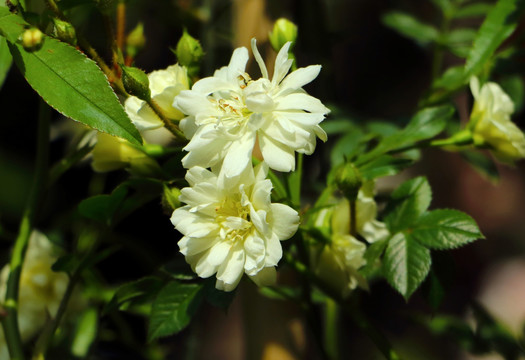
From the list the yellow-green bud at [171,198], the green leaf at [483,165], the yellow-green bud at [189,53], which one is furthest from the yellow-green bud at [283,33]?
the green leaf at [483,165]

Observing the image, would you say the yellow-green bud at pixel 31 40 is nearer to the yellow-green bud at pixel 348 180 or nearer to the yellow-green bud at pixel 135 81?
the yellow-green bud at pixel 135 81

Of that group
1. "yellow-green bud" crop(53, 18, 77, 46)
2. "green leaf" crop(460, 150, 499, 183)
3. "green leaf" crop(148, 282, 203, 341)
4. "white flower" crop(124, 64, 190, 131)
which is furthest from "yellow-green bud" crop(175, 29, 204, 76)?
"green leaf" crop(460, 150, 499, 183)

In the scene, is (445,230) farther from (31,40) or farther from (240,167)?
(31,40)

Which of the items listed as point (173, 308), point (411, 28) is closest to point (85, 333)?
point (173, 308)

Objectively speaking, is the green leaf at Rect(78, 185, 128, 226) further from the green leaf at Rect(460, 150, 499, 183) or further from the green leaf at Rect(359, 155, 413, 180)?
the green leaf at Rect(460, 150, 499, 183)

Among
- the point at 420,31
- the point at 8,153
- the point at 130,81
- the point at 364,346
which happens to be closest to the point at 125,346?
the point at 8,153

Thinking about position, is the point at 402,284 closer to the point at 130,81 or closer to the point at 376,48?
the point at 130,81
